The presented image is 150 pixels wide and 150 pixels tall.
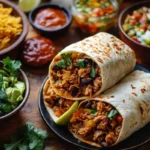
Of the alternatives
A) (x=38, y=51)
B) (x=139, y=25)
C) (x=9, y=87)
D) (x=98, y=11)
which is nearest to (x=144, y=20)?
(x=139, y=25)

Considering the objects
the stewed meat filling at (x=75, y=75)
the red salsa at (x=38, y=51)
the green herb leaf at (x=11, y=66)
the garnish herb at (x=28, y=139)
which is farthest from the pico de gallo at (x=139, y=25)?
the garnish herb at (x=28, y=139)

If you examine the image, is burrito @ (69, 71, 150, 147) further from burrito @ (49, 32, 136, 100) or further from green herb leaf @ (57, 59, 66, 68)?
green herb leaf @ (57, 59, 66, 68)

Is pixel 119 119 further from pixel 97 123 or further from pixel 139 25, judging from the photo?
pixel 139 25

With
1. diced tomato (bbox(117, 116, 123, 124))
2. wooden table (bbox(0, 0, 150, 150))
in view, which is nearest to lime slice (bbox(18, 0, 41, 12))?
wooden table (bbox(0, 0, 150, 150))

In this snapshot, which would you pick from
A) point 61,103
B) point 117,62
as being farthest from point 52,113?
point 117,62

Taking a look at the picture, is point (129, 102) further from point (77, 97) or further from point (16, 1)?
point (16, 1)

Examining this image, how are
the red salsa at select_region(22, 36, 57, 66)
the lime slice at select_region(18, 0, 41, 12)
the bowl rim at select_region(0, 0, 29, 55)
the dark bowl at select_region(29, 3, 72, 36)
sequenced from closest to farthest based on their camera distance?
the bowl rim at select_region(0, 0, 29, 55), the red salsa at select_region(22, 36, 57, 66), the dark bowl at select_region(29, 3, 72, 36), the lime slice at select_region(18, 0, 41, 12)
